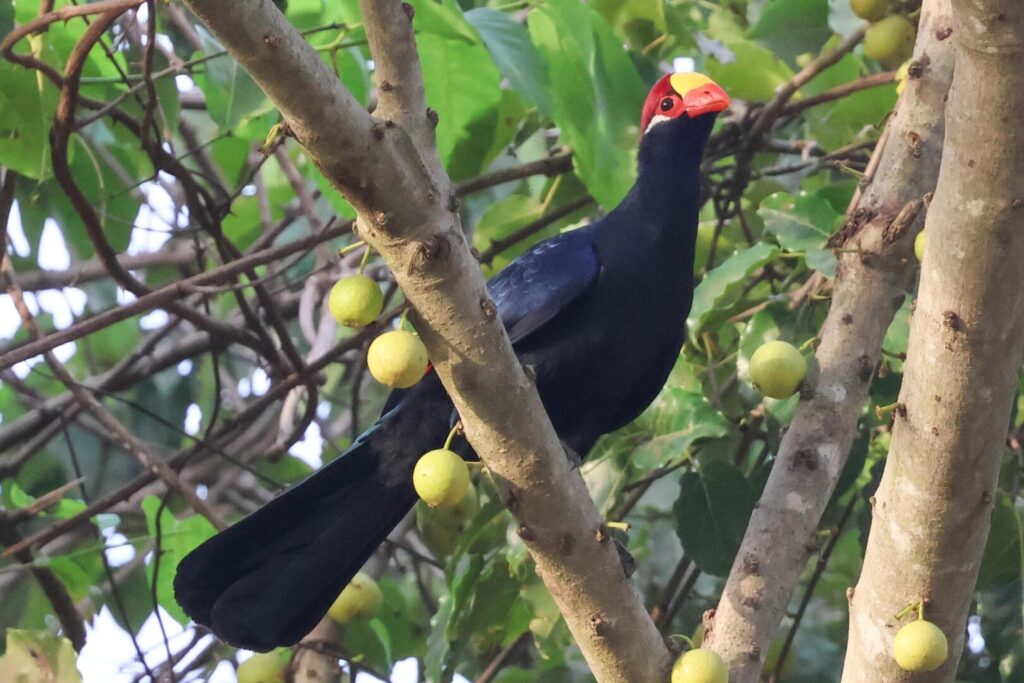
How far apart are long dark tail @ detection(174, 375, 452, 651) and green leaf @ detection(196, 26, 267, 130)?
0.70m

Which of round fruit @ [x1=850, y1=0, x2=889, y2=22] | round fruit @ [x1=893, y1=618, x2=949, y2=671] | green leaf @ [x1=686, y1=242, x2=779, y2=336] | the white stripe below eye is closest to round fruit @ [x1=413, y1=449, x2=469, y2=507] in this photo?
round fruit @ [x1=893, y1=618, x2=949, y2=671]

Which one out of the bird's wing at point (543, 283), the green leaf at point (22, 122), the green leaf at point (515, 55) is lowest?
the bird's wing at point (543, 283)

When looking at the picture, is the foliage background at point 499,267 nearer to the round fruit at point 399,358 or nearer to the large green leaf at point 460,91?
the large green leaf at point 460,91

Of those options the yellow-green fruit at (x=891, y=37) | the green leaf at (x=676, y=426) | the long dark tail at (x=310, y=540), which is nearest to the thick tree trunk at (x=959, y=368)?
the green leaf at (x=676, y=426)

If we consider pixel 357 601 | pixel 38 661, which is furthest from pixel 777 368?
pixel 38 661

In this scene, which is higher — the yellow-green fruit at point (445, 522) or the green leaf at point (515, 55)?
the green leaf at point (515, 55)

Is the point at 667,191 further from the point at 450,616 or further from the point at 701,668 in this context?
the point at 701,668

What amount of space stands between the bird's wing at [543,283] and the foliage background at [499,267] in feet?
0.54

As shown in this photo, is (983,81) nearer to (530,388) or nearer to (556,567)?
(530,388)

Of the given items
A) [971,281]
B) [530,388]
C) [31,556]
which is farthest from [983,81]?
[31,556]

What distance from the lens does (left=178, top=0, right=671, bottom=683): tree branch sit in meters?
1.38

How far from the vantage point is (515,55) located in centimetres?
221

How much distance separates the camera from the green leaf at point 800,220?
2.52 metres

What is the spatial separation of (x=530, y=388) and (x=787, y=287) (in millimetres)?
1451
